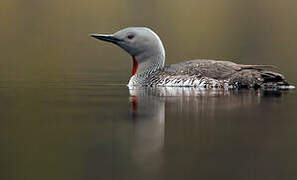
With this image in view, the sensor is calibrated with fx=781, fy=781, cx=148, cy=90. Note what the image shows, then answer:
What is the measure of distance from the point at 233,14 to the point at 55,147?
47691mm

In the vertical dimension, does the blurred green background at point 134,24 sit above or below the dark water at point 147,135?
above

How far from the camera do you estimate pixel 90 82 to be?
44.9ft

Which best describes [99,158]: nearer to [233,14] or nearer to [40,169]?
[40,169]

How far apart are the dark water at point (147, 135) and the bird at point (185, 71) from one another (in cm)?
98

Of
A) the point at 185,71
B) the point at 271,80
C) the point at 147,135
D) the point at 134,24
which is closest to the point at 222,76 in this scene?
the point at 185,71

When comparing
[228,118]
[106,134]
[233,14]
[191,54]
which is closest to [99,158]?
[106,134]

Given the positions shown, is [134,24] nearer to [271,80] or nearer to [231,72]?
[231,72]

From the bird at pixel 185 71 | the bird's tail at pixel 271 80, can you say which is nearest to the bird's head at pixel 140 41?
the bird at pixel 185 71

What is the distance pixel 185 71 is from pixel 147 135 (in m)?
5.43

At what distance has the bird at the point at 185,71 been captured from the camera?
1250 centimetres

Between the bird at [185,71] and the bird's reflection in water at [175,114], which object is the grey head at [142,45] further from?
the bird's reflection in water at [175,114]

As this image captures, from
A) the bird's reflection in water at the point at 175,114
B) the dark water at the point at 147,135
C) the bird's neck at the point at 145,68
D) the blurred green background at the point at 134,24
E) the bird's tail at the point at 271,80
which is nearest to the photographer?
the dark water at the point at 147,135

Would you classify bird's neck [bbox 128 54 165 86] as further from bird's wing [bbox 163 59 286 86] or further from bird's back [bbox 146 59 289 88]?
bird's wing [bbox 163 59 286 86]

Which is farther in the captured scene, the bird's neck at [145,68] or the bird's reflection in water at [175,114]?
the bird's neck at [145,68]
